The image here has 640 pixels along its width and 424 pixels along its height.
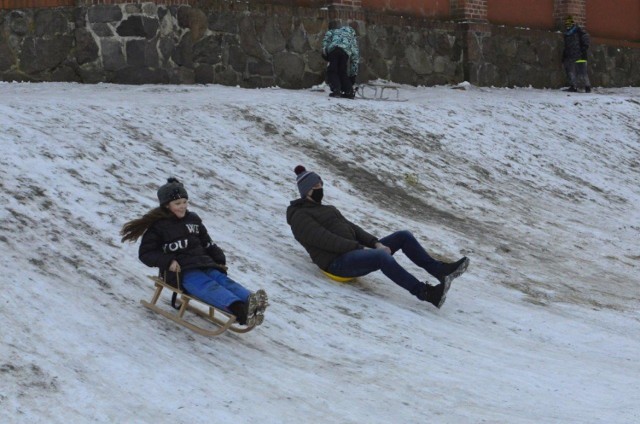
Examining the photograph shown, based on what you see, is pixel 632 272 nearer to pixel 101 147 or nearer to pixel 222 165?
pixel 222 165

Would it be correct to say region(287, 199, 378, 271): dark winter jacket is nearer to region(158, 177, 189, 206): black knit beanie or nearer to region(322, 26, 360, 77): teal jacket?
region(158, 177, 189, 206): black knit beanie

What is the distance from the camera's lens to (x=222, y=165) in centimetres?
1138

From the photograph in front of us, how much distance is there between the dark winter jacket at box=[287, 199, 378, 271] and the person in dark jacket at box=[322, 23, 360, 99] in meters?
7.58

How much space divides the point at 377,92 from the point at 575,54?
6884 mm

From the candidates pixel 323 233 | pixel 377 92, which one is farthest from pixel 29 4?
pixel 323 233

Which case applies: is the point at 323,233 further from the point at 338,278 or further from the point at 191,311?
the point at 191,311

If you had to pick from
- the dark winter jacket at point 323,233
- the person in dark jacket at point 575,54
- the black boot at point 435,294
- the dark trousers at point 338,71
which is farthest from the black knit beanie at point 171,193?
the person in dark jacket at point 575,54

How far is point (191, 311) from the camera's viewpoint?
24.2ft

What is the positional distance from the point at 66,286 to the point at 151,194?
2713 mm

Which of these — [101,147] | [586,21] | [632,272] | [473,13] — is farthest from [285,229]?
[586,21]

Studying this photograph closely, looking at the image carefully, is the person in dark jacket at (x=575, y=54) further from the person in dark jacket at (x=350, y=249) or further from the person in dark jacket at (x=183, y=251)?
the person in dark jacket at (x=183, y=251)

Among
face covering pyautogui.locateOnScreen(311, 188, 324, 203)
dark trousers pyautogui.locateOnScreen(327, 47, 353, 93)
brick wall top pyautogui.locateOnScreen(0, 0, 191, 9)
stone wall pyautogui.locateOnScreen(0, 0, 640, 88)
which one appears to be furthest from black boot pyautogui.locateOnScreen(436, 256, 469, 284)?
brick wall top pyautogui.locateOnScreen(0, 0, 191, 9)

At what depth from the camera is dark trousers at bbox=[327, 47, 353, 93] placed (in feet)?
54.3

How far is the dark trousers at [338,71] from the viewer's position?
16.6m
